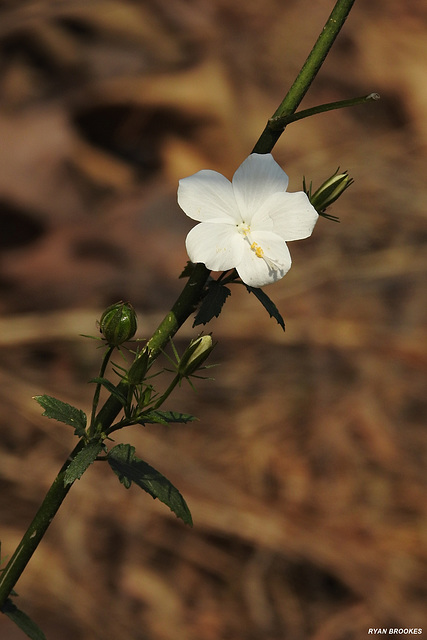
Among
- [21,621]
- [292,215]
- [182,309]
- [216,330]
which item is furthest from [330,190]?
[216,330]

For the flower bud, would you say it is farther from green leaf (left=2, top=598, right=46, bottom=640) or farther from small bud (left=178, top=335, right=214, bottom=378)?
green leaf (left=2, top=598, right=46, bottom=640)

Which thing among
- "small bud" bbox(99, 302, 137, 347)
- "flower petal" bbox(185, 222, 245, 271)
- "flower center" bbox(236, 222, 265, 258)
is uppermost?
"flower center" bbox(236, 222, 265, 258)

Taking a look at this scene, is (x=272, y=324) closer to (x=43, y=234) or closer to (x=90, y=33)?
(x=43, y=234)

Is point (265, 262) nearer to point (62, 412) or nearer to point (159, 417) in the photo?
point (159, 417)

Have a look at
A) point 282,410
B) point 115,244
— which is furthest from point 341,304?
point 115,244


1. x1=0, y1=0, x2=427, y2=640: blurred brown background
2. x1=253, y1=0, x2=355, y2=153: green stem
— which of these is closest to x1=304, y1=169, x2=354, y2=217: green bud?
x1=253, y1=0, x2=355, y2=153: green stem

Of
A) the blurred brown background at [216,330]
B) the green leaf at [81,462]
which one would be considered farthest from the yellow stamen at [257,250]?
the blurred brown background at [216,330]
